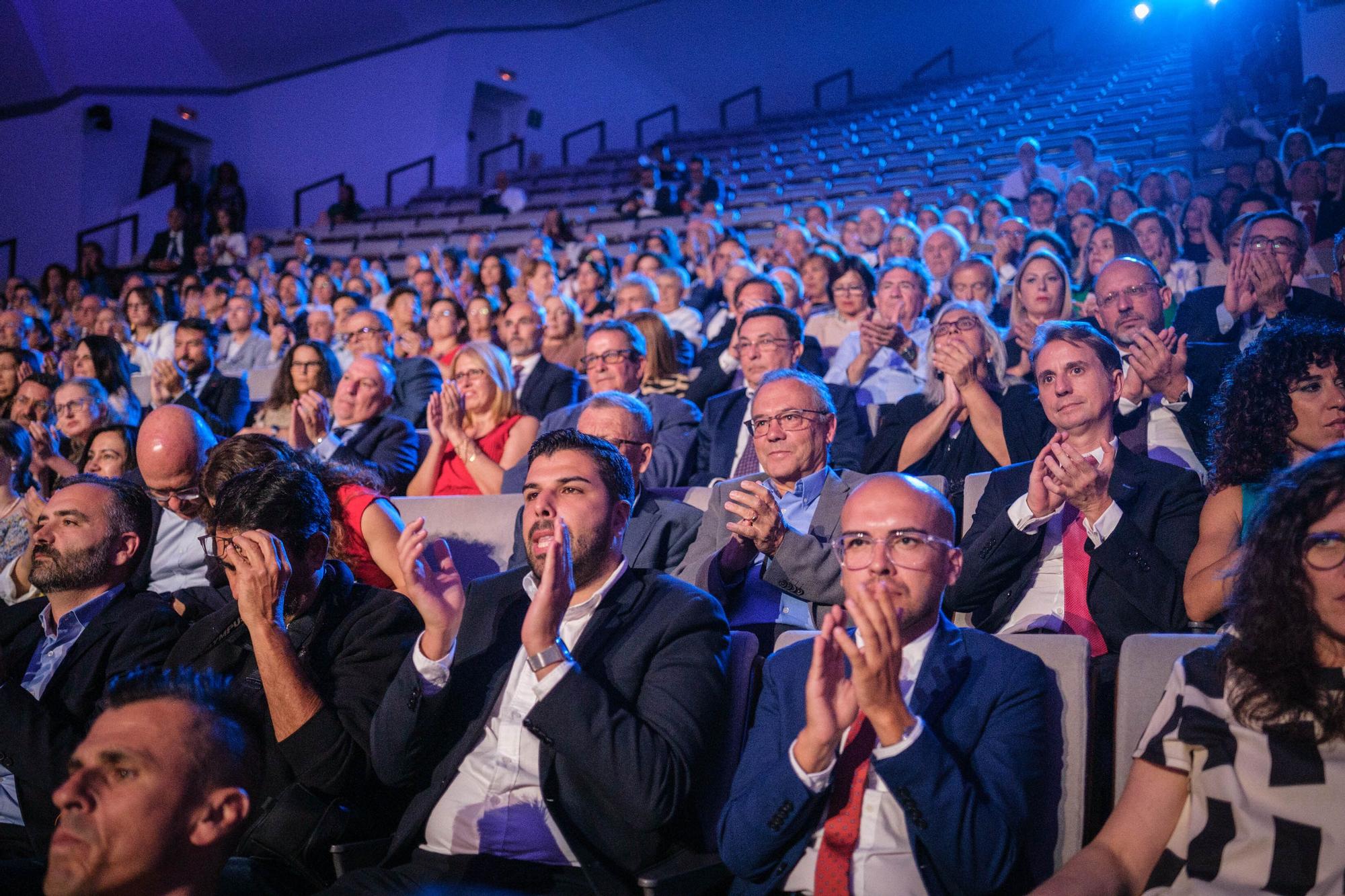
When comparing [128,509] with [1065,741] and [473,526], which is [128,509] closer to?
[473,526]

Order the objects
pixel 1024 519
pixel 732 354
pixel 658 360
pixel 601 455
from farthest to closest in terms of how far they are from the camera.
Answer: pixel 658 360
pixel 732 354
pixel 1024 519
pixel 601 455

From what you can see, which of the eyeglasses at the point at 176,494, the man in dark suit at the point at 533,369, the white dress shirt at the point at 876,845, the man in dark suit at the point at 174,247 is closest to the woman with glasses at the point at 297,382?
the man in dark suit at the point at 533,369

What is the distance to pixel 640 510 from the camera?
8.39 ft

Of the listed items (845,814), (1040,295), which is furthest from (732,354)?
(845,814)

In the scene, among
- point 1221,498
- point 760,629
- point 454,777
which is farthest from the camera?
point 760,629

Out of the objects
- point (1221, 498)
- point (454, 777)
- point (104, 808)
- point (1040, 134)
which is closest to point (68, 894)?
point (104, 808)

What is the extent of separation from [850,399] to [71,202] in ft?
37.9

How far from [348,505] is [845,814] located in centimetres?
140

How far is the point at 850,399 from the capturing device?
313 cm

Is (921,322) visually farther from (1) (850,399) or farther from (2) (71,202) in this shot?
(2) (71,202)

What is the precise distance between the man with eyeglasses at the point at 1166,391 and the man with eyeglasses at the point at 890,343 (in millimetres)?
814

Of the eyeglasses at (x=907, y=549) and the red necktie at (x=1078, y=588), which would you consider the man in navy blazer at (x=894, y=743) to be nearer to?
the eyeglasses at (x=907, y=549)

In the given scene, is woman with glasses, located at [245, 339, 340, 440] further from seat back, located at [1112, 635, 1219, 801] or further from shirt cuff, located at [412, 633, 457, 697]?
seat back, located at [1112, 635, 1219, 801]

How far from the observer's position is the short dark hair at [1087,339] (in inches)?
90.8
